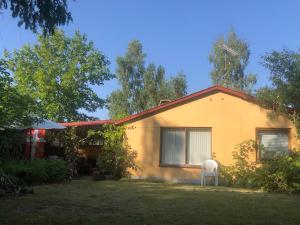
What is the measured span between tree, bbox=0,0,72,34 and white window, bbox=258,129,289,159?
32.1ft

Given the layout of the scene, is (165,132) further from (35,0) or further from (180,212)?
(35,0)

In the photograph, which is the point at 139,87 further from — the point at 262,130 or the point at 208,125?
the point at 262,130

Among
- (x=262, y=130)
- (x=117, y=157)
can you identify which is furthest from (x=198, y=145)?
(x=117, y=157)

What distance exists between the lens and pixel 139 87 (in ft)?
141

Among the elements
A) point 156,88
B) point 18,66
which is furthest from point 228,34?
point 18,66

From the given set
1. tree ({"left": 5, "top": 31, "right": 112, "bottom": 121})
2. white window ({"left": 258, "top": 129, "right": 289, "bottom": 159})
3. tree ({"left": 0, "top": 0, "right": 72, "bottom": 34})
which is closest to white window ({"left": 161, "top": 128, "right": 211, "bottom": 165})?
white window ({"left": 258, "top": 129, "right": 289, "bottom": 159})

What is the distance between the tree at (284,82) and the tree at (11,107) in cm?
782

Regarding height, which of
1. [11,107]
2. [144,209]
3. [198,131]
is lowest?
[144,209]

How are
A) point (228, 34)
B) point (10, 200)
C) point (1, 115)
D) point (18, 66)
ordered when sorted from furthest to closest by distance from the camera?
point (228, 34), point (18, 66), point (1, 115), point (10, 200)

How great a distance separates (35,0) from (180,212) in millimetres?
4541

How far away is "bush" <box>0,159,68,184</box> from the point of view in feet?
40.7

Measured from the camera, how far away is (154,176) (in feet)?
52.1

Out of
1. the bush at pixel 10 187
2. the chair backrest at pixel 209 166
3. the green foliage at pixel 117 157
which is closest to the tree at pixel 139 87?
the green foliage at pixel 117 157

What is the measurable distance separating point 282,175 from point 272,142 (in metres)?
2.69
